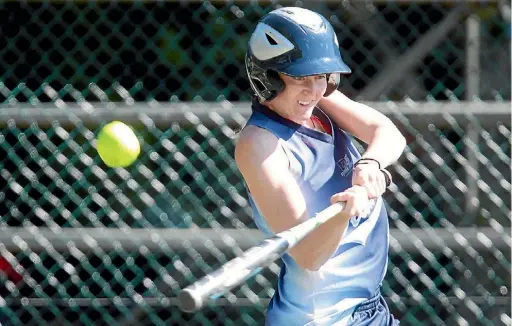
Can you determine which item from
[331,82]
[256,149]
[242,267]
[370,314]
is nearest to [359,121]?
[331,82]

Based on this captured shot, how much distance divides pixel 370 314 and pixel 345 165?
17.4 inches

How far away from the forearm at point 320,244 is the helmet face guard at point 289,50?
41cm

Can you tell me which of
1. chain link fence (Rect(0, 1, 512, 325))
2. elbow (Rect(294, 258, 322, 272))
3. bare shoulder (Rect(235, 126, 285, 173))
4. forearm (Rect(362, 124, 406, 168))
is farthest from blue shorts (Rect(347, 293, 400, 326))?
chain link fence (Rect(0, 1, 512, 325))

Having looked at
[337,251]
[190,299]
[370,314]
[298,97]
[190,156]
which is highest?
[190,299]

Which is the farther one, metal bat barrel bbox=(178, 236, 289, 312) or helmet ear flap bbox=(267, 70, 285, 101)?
helmet ear flap bbox=(267, 70, 285, 101)

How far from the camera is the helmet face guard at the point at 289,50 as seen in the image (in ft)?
9.48

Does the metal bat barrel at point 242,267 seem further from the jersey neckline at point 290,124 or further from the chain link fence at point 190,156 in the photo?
the chain link fence at point 190,156

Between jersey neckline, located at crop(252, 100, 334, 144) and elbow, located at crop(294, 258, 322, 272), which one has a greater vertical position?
jersey neckline, located at crop(252, 100, 334, 144)

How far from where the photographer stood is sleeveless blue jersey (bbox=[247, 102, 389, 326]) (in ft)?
9.87

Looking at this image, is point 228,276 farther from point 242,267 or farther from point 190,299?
point 190,299

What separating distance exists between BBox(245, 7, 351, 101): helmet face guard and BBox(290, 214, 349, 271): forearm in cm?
41

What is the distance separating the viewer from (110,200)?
5281 mm

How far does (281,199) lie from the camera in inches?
112

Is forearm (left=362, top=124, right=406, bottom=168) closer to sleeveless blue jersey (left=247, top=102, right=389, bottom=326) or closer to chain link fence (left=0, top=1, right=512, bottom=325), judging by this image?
sleeveless blue jersey (left=247, top=102, right=389, bottom=326)
